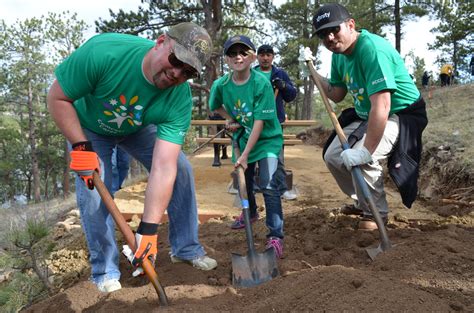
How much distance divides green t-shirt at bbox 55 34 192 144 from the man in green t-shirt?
2.97 ft

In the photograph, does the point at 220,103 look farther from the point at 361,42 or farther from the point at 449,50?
the point at 449,50

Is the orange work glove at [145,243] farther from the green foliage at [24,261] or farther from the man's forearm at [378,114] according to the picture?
the man's forearm at [378,114]

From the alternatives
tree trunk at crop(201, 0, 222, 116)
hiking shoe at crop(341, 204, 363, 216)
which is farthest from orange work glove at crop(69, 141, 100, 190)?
tree trunk at crop(201, 0, 222, 116)

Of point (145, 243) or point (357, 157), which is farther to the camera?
point (357, 157)

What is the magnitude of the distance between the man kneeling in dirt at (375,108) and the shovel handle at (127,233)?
162 centimetres

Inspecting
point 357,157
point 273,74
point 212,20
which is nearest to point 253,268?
point 357,157

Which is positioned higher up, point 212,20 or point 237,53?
point 212,20

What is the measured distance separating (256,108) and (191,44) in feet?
4.44

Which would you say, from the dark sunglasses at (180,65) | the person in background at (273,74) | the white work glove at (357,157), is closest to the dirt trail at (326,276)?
the white work glove at (357,157)

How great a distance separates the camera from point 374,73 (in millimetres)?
2723

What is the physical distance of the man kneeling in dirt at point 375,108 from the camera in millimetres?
2740

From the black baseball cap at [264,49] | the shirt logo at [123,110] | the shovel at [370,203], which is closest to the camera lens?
the shirt logo at [123,110]

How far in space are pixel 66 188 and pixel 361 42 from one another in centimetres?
2658

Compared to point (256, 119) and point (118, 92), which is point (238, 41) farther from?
point (118, 92)
